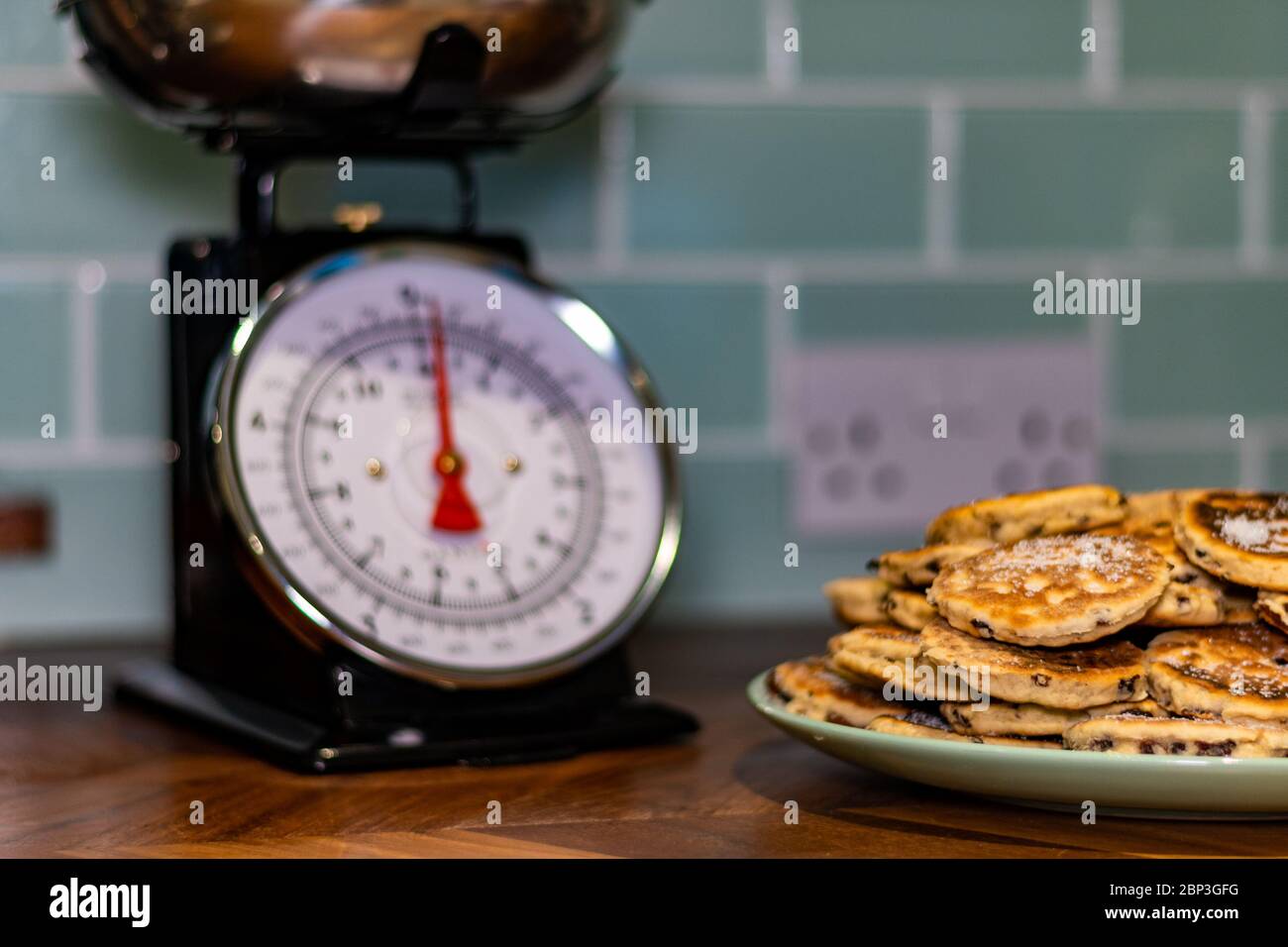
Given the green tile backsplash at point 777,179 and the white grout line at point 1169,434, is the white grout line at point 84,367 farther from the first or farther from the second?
the white grout line at point 1169,434

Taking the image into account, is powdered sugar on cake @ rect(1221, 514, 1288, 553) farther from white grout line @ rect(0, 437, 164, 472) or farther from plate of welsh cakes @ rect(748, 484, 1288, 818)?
white grout line @ rect(0, 437, 164, 472)

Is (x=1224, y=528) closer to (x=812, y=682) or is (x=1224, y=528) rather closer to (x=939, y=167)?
(x=812, y=682)

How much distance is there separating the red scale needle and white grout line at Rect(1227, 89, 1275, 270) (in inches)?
34.6

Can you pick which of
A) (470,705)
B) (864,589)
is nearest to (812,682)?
(864,589)

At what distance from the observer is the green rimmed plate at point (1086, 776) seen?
1.94 ft

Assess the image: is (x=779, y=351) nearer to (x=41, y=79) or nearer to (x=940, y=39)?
(x=940, y=39)

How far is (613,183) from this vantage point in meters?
1.32

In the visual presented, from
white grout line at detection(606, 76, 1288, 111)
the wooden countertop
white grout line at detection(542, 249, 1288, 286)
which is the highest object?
white grout line at detection(606, 76, 1288, 111)

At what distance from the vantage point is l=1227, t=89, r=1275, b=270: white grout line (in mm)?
1412

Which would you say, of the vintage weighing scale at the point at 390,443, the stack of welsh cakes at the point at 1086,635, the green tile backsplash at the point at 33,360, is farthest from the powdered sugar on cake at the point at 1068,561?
the green tile backsplash at the point at 33,360

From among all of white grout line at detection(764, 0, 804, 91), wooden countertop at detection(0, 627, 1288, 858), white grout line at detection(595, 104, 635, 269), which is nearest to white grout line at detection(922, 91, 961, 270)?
white grout line at detection(764, 0, 804, 91)

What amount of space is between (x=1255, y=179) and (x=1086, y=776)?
0.98 metres

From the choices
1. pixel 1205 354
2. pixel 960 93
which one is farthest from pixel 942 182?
pixel 1205 354

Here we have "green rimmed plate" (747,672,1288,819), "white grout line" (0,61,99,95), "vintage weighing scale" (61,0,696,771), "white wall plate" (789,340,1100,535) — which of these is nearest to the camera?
"green rimmed plate" (747,672,1288,819)
